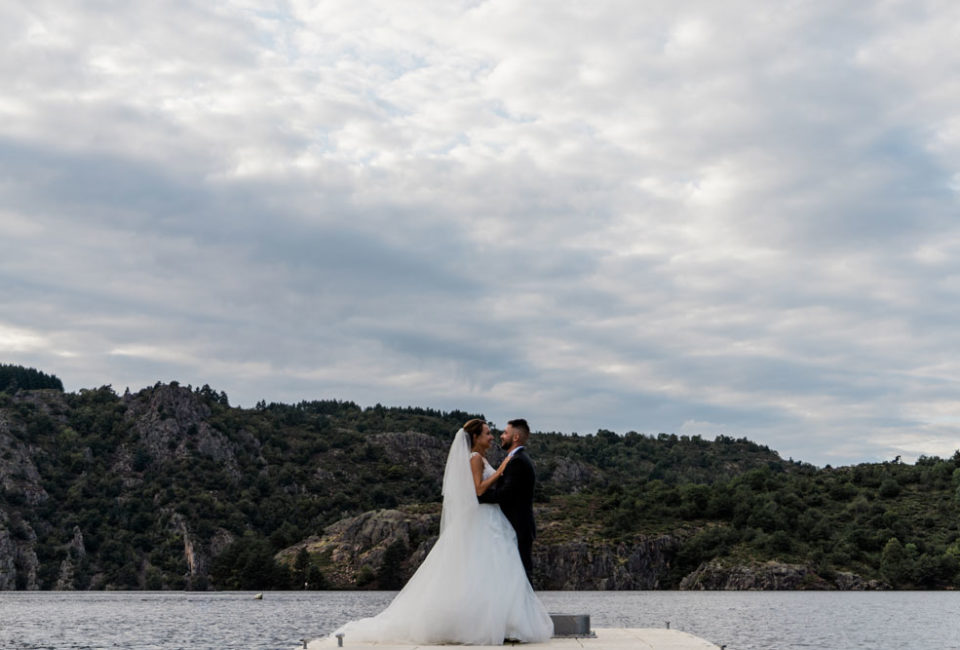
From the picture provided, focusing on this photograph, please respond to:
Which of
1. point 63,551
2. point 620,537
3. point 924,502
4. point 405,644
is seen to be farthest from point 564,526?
point 405,644

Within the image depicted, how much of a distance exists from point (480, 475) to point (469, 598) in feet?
7.61

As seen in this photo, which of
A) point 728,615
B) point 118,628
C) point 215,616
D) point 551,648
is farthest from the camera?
point 215,616

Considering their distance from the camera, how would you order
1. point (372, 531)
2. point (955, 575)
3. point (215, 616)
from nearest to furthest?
point (215, 616) < point (955, 575) < point (372, 531)

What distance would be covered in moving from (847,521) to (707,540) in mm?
23149

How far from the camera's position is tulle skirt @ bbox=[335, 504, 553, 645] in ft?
65.8

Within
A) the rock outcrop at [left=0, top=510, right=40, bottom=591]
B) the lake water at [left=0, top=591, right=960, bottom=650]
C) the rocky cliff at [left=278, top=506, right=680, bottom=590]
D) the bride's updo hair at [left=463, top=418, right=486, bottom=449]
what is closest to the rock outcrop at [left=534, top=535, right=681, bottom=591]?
the rocky cliff at [left=278, top=506, right=680, bottom=590]

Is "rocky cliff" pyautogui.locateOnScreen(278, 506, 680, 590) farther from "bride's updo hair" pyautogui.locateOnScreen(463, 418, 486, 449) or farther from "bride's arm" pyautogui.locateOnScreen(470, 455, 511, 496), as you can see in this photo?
"bride's updo hair" pyautogui.locateOnScreen(463, 418, 486, 449)

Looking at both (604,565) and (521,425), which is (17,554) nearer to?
(604,565)

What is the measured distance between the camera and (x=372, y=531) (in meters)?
193

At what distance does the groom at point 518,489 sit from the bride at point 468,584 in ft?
0.58

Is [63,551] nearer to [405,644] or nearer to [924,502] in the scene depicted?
[924,502]

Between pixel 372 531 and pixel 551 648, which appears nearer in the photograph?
pixel 551 648

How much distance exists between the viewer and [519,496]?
834 inches

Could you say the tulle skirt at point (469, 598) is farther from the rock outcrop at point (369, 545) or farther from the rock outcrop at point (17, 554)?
the rock outcrop at point (17, 554)
